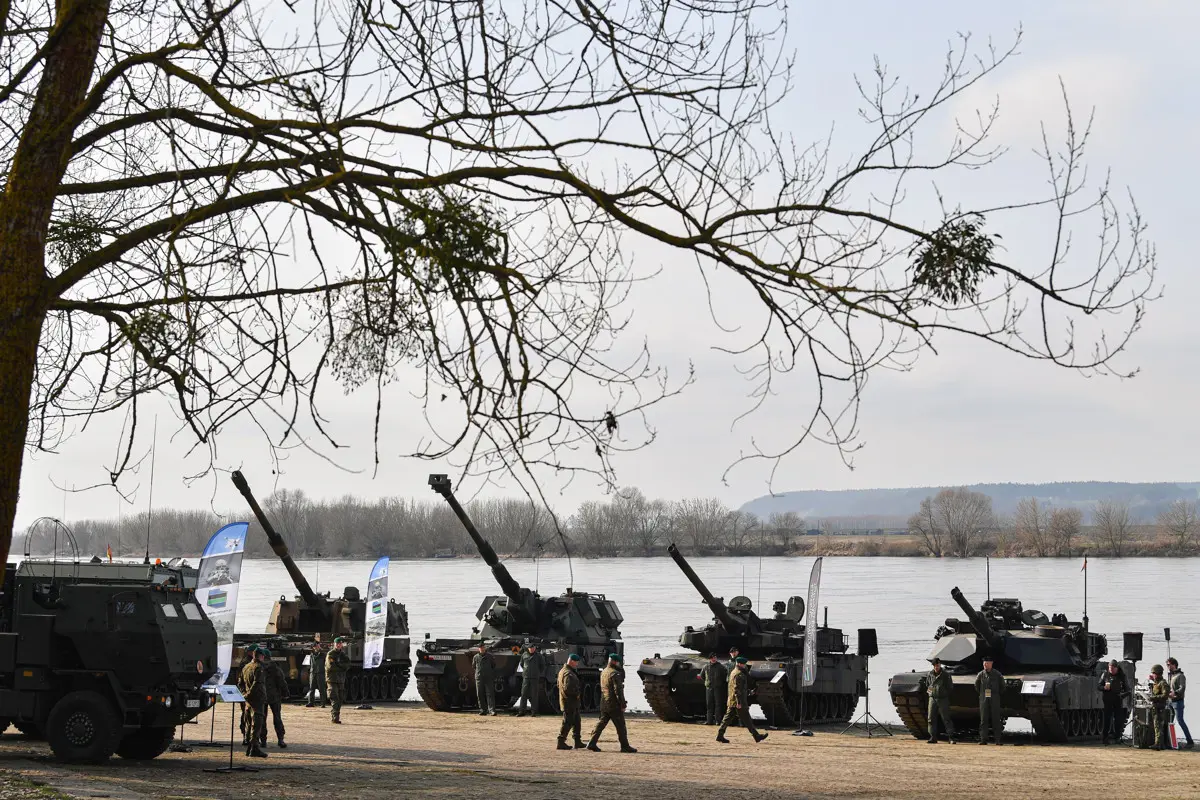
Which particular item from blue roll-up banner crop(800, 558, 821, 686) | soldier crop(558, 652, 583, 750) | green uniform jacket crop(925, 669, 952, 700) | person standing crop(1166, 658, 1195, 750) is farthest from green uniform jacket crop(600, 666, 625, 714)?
person standing crop(1166, 658, 1195, 750)

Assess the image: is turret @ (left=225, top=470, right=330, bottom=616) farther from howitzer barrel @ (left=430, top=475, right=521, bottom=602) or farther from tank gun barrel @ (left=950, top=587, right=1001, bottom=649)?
tank gun barrel @ (left=950, top=587, right=1001, bottom=649)

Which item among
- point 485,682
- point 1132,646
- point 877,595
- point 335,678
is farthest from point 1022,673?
point 877,595

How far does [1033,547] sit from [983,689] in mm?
104944

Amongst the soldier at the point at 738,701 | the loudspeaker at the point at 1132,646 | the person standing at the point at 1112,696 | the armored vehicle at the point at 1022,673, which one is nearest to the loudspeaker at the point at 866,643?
the armored vehicle at the point at 1022,673

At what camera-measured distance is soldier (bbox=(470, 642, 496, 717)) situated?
87.2 ft

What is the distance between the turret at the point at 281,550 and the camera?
95.1ft

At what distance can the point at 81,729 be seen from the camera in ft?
51.0

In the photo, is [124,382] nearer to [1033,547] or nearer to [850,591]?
[850,591]

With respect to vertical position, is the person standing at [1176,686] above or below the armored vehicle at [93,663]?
Result: below

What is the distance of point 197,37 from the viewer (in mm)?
8391

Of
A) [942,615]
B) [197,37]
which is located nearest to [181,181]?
[197,37]

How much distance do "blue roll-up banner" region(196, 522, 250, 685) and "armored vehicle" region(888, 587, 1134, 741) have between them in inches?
384

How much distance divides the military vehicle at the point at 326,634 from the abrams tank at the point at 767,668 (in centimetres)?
588

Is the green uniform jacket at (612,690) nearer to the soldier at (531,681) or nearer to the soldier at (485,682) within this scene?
the soldier at (531,681)
